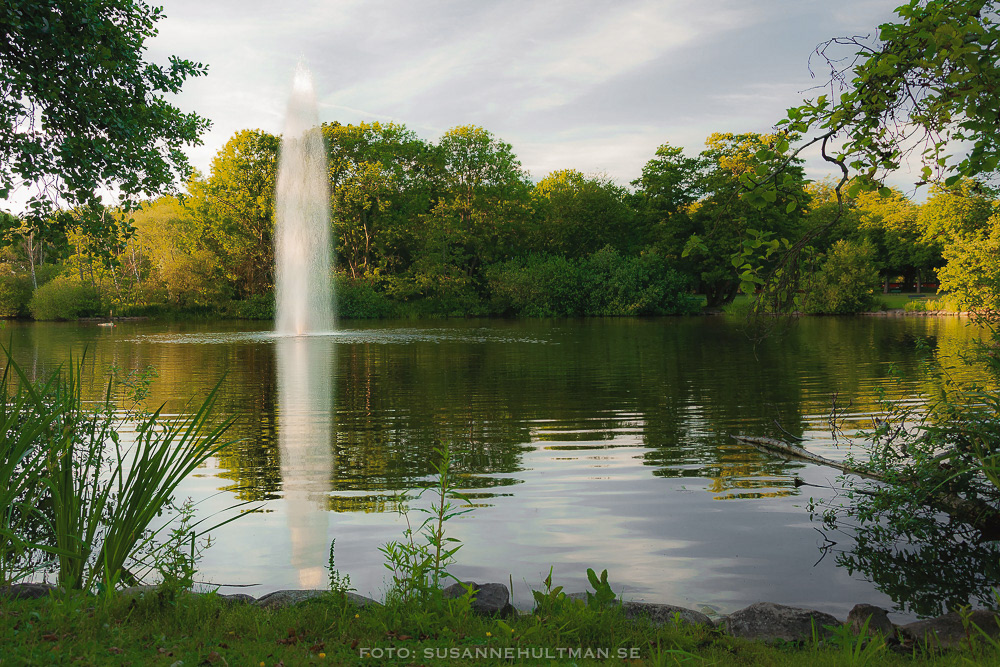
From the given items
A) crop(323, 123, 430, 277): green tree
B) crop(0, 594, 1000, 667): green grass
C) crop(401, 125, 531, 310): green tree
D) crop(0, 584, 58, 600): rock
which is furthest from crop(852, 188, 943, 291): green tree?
crop(0, 584, 58, 600): rock

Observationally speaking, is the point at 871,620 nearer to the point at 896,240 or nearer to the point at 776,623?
the point at 776,623

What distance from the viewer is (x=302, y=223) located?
49.4 meters

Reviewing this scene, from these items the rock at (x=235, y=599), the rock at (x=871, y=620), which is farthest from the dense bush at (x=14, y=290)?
the rock at (x=871, y=620)

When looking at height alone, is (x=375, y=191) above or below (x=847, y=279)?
above

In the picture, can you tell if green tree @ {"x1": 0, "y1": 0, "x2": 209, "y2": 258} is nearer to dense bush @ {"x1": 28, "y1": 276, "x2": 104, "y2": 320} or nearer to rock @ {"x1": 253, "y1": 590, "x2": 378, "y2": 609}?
rock @ {"x1": 253, "y1": 590, "x2": 378, "y2": 609}

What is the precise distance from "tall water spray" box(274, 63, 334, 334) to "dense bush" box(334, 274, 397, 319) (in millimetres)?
7915

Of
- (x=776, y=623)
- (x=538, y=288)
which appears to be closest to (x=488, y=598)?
(x=776, y=623)

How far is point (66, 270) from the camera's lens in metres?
65.4

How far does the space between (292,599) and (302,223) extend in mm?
47291

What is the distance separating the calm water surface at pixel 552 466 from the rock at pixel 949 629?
0.73 meters

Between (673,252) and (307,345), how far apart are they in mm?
38871

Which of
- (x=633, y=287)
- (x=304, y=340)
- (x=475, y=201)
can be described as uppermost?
(x=475, y=201)

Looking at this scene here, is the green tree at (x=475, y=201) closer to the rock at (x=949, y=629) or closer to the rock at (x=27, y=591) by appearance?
the rock at (x=27, y=591)

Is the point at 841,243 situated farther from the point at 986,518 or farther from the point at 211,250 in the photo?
the point at 986,518
